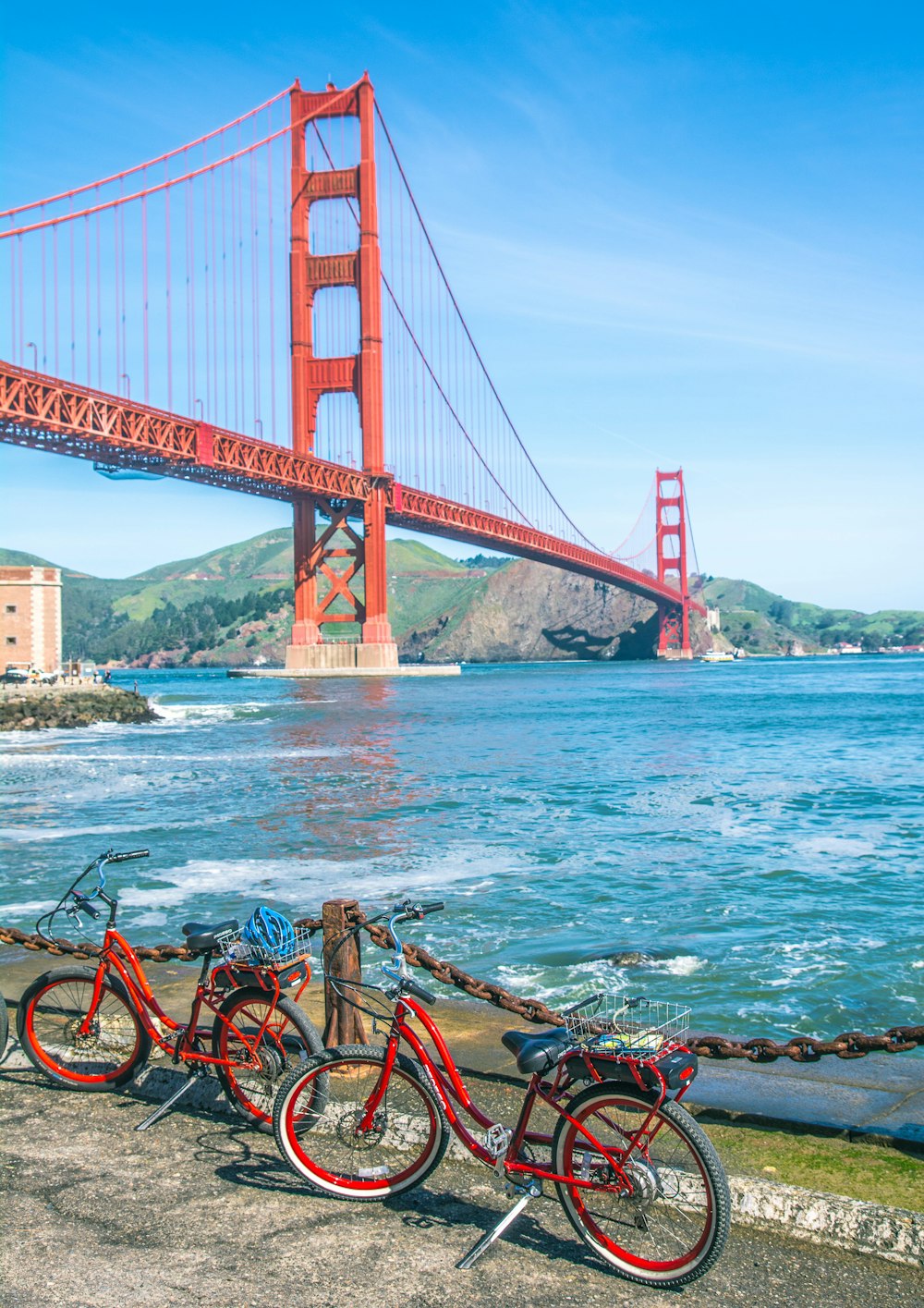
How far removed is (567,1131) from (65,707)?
38171 millimetres

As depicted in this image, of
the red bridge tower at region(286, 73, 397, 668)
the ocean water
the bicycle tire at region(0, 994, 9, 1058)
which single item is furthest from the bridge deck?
the bicycle tire at region(0, 994, 9, 1058)

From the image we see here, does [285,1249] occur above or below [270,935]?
below

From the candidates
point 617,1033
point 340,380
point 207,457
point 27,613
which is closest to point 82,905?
point 617,1033

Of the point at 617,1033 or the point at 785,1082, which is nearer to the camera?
the point at 617,1033

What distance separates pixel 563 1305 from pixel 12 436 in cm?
3983

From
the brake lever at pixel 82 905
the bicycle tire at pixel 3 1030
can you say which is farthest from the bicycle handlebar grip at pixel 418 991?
the bicycle tire at pixel 3 1030

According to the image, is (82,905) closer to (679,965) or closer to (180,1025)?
(180,1025)

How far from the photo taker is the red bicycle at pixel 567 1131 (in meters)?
2.91

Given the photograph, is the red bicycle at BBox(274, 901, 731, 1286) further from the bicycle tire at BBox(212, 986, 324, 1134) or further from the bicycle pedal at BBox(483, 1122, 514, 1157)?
the bicycle tire at BBox(212, 986, 324, 1134)

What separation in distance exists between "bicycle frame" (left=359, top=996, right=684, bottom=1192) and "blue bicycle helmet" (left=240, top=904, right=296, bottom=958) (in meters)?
0.62

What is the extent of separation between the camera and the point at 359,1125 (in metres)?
3.51

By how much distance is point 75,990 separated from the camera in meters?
4.44

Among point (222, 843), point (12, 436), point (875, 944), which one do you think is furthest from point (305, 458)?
point (875, 944)

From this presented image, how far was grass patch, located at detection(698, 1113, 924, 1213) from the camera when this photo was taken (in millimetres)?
3420
